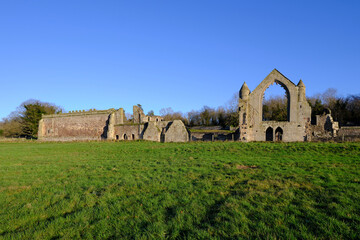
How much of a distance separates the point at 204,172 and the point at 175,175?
3.72 ft

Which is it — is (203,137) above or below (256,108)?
below

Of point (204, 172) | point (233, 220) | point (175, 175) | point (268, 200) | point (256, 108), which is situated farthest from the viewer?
point (256, 108)

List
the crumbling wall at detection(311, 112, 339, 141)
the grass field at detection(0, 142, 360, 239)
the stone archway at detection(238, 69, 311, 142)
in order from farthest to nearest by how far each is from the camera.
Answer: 1. the crumbling wall at detection(311, 112, 339, 141)
2. the stone archway at detection(238, 69, 311, 142)
3. the grass field at detection(0, 142, 360, 239)

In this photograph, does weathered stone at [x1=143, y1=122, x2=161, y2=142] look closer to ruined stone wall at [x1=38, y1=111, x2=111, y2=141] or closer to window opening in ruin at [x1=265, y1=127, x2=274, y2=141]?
ruined stone wall at [x1=38, y1=111, x2=111, y2=141]

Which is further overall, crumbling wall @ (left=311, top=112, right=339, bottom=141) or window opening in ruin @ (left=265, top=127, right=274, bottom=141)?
window opening in ruin @ (left=265, top=127, right=274, bottom=141)

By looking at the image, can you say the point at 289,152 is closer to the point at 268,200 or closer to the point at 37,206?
the point at 268,200

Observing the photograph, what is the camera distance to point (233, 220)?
4.20 meters

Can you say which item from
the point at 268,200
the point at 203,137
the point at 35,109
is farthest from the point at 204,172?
the point at 35,109

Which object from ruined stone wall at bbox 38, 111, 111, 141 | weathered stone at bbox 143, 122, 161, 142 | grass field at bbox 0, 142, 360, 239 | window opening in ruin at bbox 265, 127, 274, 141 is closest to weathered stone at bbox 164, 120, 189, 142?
weathered stone at bbox 143, 122, 161, 142

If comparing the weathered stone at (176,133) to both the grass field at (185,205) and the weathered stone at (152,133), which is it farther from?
the grass field at (185,205)

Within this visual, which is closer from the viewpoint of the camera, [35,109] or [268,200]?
[268,200]

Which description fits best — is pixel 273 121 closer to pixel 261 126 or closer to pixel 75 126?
pixel 261 126

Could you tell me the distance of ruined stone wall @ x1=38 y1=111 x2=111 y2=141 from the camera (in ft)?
122

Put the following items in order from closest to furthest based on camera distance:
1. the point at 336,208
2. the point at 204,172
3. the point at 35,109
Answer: the point at 336,208 < the point at 204,172 < the point at 35,109
